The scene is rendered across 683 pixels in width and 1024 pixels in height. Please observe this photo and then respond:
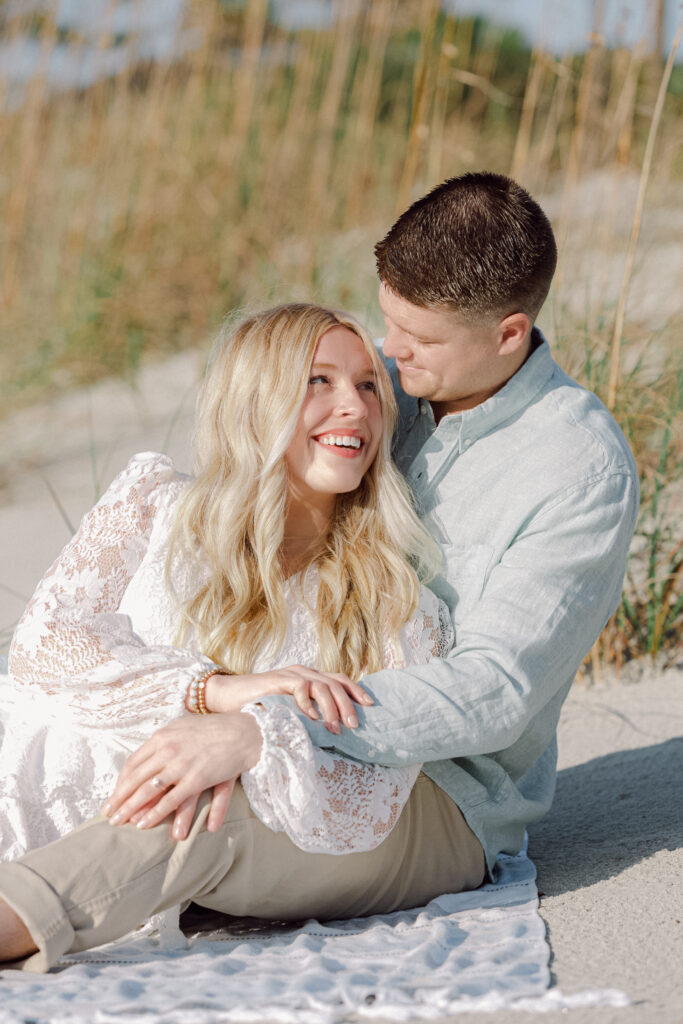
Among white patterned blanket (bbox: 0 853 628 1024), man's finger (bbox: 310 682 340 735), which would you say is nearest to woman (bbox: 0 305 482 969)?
man's finger (bbox: 310 682 340 735)

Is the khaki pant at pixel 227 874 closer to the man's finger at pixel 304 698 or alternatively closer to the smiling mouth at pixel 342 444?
the man's finger at pixel 304 698

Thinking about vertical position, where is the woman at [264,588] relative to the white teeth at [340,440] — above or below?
below

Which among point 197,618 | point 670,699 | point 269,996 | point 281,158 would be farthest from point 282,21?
point 269,996

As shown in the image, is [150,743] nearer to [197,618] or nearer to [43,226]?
[197,618]

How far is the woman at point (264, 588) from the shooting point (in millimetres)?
1904

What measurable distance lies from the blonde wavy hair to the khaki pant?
310mm

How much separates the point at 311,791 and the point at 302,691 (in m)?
0.16

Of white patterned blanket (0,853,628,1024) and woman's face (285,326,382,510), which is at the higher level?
woman's face (285,326,382,510)

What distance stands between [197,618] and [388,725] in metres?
0.44

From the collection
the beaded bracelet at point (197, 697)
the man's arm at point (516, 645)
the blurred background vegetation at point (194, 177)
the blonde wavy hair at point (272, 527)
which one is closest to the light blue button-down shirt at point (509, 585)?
the man's arm at point (516, 645)

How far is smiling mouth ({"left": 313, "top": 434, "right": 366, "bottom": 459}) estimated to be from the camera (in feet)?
7.34

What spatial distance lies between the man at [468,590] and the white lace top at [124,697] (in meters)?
0.06

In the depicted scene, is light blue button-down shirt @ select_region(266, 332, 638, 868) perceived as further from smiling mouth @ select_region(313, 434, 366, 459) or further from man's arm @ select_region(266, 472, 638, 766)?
smiling mouth @ select_region(313, 434, 366, 459)

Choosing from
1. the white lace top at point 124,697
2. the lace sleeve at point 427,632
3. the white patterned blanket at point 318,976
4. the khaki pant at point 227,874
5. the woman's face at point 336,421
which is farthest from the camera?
the woman's face at point 336,421
